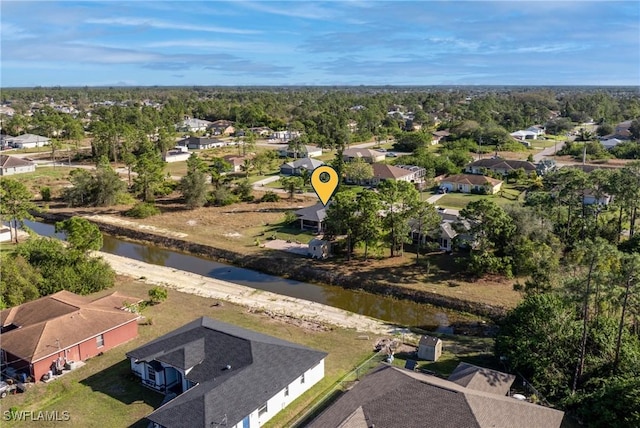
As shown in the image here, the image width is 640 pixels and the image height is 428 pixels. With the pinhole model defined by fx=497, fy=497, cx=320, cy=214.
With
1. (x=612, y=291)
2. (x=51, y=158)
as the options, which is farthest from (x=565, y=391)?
(x=51, y=158)

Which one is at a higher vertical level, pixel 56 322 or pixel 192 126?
pixel 192 126

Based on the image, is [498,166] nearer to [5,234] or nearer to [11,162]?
[5,234]

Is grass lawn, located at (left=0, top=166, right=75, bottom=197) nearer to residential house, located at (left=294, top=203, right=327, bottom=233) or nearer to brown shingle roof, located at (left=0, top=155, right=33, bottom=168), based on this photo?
brown shingle roof, located at (left=0, top=155, right=33, bottom=168)

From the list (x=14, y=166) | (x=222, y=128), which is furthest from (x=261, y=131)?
(x=14, y=166)

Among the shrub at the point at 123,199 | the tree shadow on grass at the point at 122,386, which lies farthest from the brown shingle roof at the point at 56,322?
the shrub at the point at 123,199

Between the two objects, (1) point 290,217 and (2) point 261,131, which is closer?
(1) point 290,217

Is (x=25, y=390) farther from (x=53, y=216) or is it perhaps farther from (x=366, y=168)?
(x=366, y=168)
